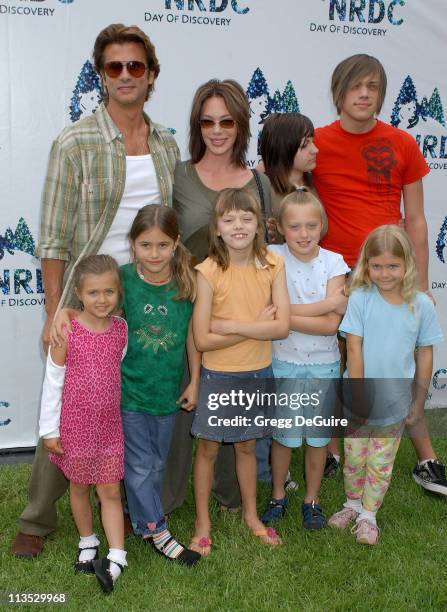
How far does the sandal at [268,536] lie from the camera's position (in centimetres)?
313

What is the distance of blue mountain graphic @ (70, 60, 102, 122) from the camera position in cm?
415

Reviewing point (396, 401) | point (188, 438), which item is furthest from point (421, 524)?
point (188, 438)

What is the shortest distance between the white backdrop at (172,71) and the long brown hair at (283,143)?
129 centimetres

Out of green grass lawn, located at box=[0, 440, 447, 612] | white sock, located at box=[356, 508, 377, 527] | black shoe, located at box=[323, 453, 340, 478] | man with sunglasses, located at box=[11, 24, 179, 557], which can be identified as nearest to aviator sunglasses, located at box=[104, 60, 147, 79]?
man with sunglasses, located at box=[11, 24, 179, 557]

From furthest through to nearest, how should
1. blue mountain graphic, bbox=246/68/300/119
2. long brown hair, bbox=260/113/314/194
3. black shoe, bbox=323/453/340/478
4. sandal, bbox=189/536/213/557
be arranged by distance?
blue mountain graphic, bbox=246/68/300/119
black shoe, bbox=323/453/340/478
long brown hair, bbox=260/113/314/194
sandal, bbox=189/536/213/557

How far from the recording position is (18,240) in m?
4.27

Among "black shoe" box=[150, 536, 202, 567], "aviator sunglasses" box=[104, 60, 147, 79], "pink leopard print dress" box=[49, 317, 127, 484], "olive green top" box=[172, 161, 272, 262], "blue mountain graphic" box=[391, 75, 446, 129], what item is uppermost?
"blue mountain graphic" box=[391, 75, 446, 129]

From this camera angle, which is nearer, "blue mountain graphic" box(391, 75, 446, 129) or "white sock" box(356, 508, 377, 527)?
"white sock" box(356, 508, 377, 527)

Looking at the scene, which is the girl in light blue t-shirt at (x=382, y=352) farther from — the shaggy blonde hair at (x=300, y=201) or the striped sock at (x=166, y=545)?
the striped sock at (x=166, y=545)

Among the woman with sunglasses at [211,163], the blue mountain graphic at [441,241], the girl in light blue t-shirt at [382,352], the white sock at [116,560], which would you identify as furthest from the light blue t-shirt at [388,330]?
the blue mountain graphic at [441,241]

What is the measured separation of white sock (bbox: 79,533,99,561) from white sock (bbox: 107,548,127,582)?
13 cm

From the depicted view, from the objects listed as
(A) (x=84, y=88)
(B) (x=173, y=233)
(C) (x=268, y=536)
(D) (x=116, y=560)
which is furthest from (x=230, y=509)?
(A) (x=84, y=88)

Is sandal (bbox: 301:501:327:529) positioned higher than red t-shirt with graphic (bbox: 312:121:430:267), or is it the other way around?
red t-shirt with graphic (bbox: 312:121:430:267)

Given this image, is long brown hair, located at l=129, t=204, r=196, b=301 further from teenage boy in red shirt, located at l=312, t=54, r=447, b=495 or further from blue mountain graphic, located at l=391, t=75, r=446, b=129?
blue mountain graphic, located at l=391, t=75, r=446, b=129
